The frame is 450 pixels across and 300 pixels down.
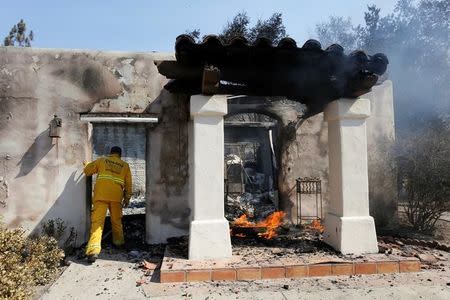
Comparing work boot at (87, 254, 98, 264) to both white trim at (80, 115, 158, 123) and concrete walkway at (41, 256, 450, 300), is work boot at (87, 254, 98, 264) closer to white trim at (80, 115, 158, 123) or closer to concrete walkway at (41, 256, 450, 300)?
concrete walkway at (41, 256, 450, 300)

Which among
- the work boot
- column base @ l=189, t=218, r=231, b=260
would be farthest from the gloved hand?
column base @ l=189, t=218, r=231, b=260

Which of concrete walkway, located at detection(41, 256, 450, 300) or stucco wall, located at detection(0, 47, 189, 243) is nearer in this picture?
concrete walkway, located at detection(41, 256, 450, 300)

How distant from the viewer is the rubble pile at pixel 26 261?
3.88 m

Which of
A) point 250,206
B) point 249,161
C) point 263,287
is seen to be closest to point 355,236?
point 263,287

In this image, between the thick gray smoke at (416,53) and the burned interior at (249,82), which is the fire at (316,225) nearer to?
the burned interior at (249,82)

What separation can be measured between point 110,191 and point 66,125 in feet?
5.08

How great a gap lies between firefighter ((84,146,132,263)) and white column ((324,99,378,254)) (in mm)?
3636

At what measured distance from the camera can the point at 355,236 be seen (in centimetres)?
524

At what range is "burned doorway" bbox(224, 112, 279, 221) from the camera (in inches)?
513

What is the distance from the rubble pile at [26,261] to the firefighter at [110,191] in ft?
2.26

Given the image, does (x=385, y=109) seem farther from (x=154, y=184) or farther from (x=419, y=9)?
(x=419, y=9)

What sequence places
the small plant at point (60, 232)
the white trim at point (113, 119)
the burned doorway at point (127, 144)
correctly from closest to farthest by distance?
the small plant at point (60, 232), the white trim at point (113, 119), the burned doorway at point (127, 144)

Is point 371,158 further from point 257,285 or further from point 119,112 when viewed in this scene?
point 119,112

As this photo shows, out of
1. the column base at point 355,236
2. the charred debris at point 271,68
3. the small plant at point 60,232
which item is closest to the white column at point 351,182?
the column base at point 355,236
